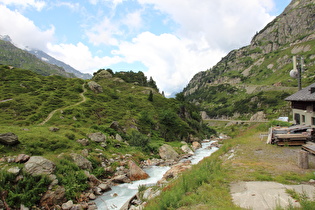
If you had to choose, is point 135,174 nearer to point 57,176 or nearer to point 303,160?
point 57,176

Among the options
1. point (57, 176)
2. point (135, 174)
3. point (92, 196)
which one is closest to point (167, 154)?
point (135, 174)

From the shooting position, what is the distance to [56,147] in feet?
71.2

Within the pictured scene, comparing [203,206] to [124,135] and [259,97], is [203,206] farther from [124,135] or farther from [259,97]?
Result: [259,97]

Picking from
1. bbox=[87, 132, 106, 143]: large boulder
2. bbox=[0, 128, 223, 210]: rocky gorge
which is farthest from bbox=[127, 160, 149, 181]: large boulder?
bbox=[87, 132, 106, 143]: large boulder

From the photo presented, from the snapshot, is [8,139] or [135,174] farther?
[135,174]

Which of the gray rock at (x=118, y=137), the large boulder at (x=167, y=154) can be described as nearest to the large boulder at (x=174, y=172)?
the large boulder at (x=167, y=154)

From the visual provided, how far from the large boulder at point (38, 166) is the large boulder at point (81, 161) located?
321cm

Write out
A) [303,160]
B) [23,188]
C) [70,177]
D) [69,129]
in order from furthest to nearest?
[69,129]
[70,177]
[23,188]
[303,160]

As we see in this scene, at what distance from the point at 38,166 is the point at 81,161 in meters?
5.31

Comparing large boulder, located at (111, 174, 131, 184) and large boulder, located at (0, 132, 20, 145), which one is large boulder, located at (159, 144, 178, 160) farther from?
large boulder, located at (0, 132, 20, 145)

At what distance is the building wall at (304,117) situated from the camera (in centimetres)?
2194

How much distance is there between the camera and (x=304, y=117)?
24328 millimetres

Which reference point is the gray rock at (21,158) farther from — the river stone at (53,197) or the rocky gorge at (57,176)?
the river stone at (53,197)

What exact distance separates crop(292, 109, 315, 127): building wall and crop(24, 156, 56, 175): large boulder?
3020 cm
